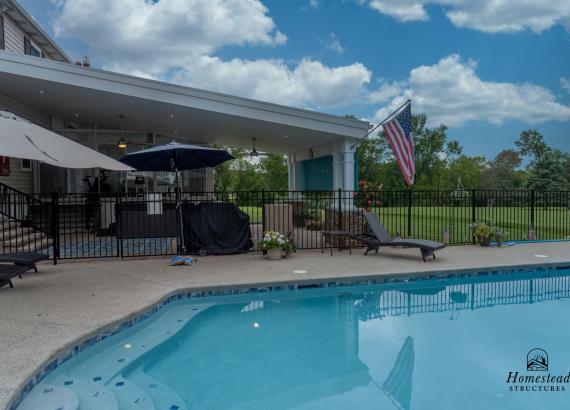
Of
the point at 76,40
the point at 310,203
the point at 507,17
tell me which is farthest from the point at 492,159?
the point at 76,40

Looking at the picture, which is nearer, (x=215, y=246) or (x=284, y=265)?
(x=284, y=265)

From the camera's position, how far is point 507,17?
2109 cm

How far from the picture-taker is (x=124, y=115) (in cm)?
1169

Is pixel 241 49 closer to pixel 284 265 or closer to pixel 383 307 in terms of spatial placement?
pixel 284 265

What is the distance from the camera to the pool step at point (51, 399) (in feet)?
10.1

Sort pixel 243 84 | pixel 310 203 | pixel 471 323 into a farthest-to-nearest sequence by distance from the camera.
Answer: pixel 243 84 < pixel 310 203 < pixel 471 323

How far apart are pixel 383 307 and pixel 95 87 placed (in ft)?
24.5

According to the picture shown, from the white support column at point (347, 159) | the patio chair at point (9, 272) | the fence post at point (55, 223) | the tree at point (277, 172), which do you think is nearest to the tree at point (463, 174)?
the tree at point (277, 172)

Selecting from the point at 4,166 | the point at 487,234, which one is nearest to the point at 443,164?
the point at 487,234

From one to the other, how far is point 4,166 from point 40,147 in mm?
5883

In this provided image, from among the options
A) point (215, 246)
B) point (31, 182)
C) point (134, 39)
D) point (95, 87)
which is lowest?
point (215, 246)

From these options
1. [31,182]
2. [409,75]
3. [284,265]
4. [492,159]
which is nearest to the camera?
[284,265]

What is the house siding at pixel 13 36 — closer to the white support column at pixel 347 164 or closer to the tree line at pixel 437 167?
the white support column at pixel 347 164

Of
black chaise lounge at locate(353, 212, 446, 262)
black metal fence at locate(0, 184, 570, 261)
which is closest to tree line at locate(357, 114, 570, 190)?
black metal fence at locate(0, 184, 570, 261)
